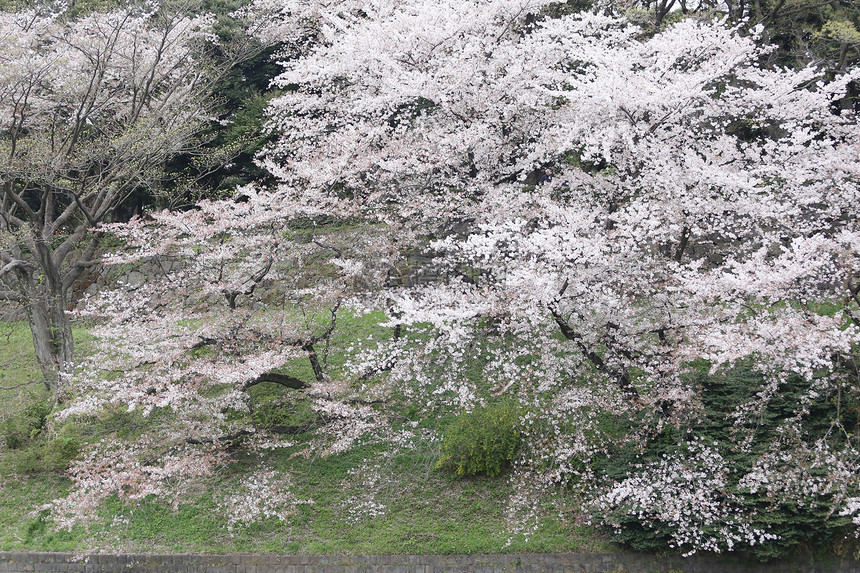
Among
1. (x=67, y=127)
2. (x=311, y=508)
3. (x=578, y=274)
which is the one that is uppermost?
(x=67, y=127)

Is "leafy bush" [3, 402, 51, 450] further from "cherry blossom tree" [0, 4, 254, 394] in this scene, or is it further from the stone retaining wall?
the stone retaining wall

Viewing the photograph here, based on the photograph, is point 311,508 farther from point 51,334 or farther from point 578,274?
point 51,334

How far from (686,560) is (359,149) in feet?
26.9

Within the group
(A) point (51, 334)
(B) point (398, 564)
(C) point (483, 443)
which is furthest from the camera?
(A) point (51, 334)

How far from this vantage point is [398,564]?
28.7 feet

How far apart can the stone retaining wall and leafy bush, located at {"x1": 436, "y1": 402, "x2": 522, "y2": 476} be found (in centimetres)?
159

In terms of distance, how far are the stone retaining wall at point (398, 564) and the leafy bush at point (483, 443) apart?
159 centimetres

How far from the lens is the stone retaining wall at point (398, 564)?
8.21 metres

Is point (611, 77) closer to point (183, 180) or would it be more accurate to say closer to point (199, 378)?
point (199, 378)

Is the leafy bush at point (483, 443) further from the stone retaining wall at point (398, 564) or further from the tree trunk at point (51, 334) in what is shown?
the tree trunk at point (51, 334)

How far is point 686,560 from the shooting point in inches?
327

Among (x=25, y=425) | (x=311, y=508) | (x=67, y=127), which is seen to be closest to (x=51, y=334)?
(x=25, y=425)

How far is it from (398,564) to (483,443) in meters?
2.28

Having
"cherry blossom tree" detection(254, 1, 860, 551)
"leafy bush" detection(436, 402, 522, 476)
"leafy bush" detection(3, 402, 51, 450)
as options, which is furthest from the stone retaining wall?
"leafy bush" detection(3, 402, 51, 450)
